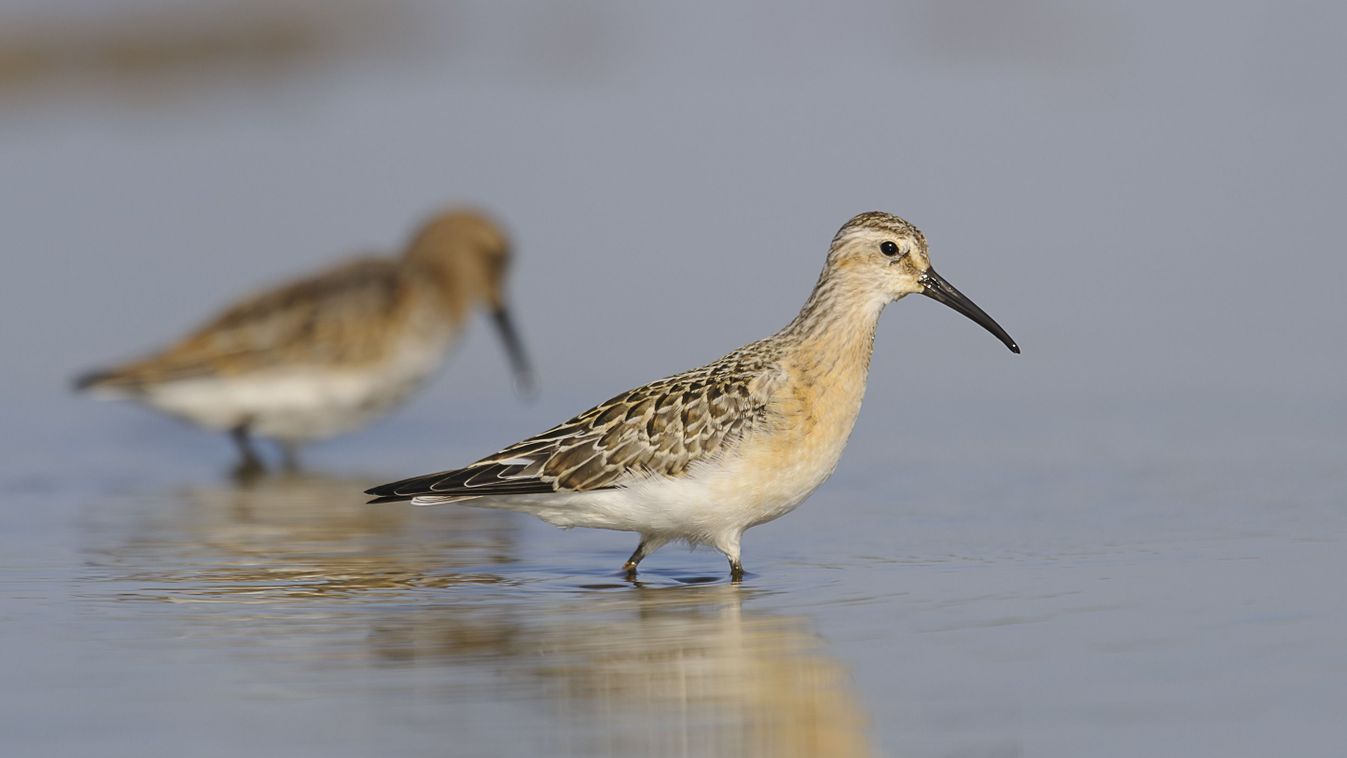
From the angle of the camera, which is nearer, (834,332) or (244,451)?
(834,332)

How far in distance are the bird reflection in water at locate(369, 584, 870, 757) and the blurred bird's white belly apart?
456 centimetres

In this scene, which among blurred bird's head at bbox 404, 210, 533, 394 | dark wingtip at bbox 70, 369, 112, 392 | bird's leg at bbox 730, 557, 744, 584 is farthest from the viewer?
blurred bird's head at bbox 404, 210, 533, 394

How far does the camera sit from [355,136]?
2297cm

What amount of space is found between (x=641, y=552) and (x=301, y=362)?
4.44 meters

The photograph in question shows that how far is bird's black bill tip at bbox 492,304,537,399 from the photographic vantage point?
1419 centimetres

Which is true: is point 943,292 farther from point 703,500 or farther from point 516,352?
point 516,352

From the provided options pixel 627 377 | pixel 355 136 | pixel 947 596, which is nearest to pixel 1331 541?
pixel 947 596

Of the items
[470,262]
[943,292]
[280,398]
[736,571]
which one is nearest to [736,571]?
[736,571]

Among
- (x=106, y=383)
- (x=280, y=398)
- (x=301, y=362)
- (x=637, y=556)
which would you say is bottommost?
(x=637, y=556)

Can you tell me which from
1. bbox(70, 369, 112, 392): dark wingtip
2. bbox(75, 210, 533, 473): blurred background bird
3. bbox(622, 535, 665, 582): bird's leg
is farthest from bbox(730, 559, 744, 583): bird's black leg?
bbox(70, 369, 112, 392): dark wingtip

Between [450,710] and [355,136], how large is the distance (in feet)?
54.7

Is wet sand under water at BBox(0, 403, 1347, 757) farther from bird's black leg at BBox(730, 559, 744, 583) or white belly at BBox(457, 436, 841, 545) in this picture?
white belly at BBox(457, 436, 841, 545)

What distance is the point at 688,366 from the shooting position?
13.9m

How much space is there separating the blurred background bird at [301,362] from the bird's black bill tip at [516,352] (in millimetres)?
595
